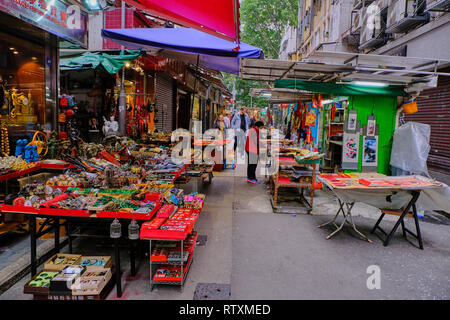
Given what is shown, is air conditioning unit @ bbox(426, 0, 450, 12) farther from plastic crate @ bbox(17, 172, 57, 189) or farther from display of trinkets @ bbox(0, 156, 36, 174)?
display of trinkets @ bbox(0, 156, 36, 174)

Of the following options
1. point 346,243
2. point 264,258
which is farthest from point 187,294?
point 346,243

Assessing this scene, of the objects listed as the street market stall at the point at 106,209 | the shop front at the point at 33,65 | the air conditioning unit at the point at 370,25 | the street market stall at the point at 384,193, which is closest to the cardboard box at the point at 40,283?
the street market stall at the point at 106,209

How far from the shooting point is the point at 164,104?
11961mm

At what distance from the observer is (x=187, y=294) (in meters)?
3.26

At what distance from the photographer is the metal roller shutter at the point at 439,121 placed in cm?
915

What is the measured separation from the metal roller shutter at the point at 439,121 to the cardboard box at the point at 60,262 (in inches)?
425

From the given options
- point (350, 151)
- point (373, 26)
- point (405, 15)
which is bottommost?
point (350, 151)

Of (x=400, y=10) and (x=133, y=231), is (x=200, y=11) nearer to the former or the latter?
(x=133, y=231)

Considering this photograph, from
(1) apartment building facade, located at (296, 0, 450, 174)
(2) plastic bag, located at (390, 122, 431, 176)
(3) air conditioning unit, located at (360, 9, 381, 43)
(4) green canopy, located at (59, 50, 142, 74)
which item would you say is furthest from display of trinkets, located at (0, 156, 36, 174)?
(3) air conditioning unit, located at (360, 9, 381, 43)

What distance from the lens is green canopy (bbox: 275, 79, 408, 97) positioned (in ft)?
25.5

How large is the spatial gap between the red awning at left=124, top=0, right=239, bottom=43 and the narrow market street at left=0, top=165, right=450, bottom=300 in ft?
10.4

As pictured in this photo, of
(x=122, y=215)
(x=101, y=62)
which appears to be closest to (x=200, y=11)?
(x=122, y=215)

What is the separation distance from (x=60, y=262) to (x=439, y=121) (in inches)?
459
